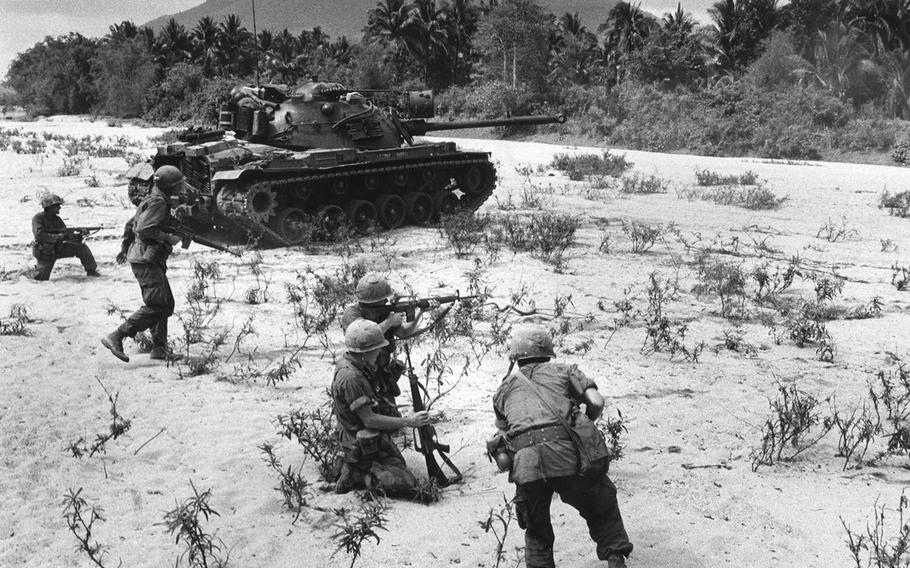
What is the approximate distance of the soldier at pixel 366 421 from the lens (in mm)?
4906

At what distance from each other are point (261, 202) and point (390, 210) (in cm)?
246

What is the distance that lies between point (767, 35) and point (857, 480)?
135ft

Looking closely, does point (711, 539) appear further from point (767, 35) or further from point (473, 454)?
point (767, 35)

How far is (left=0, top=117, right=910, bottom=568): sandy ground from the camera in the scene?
15.4 ft

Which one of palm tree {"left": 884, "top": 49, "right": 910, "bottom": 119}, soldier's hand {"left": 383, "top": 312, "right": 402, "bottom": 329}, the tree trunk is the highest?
the tree trunk

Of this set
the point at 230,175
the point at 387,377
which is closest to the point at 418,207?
the point at 230,175

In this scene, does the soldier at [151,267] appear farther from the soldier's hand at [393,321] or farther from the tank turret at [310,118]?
the tank turret at [310,118]

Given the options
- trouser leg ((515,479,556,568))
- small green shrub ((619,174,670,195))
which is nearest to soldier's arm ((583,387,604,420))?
trouser leg ((515,479,556,568))

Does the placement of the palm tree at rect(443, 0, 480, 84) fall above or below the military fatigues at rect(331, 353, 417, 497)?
above

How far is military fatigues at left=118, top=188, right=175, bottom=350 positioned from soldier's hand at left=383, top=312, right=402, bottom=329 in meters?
2.68

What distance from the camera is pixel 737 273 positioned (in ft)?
33.6

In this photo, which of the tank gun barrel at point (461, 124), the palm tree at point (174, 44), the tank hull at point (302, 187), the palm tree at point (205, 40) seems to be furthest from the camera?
the palm tree at point (174, 44)

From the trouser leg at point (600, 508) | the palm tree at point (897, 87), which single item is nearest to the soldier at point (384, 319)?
the trouser leg at point (600, 508)

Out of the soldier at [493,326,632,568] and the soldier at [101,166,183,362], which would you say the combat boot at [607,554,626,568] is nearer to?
the soldier at [493,326,632,568]
